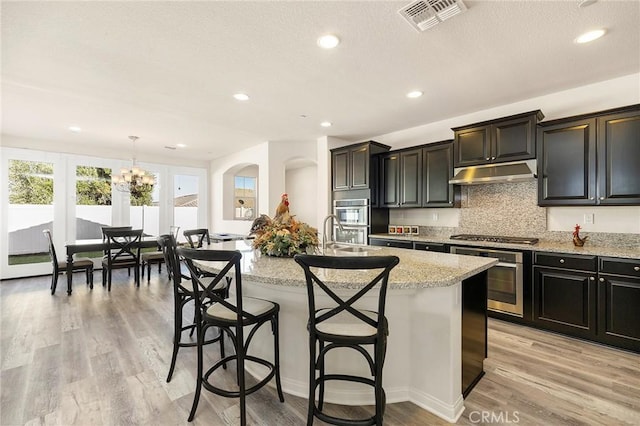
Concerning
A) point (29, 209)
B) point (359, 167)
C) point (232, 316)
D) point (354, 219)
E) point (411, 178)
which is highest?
point (359, 167)

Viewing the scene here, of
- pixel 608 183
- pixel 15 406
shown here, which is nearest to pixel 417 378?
pixel 15 406

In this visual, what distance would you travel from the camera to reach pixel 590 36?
231 centimetres

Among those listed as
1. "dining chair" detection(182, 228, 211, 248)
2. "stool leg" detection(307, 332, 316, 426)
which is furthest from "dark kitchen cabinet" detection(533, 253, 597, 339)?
"dining chair" detection(182, 228, 211, 248)

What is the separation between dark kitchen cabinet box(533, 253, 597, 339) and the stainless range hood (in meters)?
0.91

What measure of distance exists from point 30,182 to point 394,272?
7.19 metres

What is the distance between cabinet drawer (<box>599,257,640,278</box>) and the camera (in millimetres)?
2545

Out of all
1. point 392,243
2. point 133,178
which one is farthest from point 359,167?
point 133,178

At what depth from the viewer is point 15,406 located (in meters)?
1.87

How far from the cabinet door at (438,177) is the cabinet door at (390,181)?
0.46m

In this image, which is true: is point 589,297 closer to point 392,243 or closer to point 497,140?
point 497,140

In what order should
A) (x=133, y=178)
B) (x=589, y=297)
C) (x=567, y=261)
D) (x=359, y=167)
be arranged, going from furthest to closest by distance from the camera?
(x=133, y=178) < (x=359, y=167) < (x=567, y=261) < (x=589, y=297)

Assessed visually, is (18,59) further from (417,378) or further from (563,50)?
(563,50)

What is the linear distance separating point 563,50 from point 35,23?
4.25 m

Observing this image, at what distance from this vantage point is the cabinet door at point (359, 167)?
4812 mm
